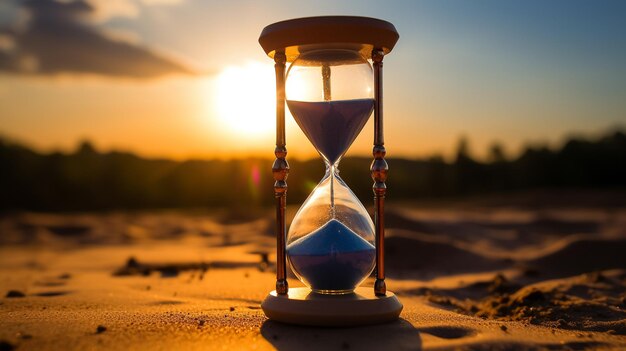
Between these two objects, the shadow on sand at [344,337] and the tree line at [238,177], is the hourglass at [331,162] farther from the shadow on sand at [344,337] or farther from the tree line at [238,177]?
the tree line at [238,177]

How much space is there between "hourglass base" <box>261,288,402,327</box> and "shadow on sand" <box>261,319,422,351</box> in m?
0.04

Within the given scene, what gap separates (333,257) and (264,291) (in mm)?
1589

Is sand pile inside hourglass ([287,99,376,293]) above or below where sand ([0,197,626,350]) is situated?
above

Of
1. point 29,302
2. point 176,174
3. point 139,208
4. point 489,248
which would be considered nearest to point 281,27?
point 29,302

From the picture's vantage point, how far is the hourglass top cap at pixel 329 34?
3.50 m

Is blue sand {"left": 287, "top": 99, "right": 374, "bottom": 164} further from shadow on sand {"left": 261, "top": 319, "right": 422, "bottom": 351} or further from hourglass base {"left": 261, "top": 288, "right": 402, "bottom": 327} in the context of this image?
shadow on sand {"left": 261, "top": 319, "right": 422, "bottom": 351}

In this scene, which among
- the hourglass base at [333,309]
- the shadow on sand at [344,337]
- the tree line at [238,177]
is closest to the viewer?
the shadow on sand at [344,337]

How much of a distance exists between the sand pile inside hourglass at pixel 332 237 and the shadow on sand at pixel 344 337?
353mm

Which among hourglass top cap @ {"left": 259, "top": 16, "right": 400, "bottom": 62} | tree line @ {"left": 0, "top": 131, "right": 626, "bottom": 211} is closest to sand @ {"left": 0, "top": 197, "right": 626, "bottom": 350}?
hourglass top cap @ {"left": 259, "top": 16, "right": 400, "bottom": 62}

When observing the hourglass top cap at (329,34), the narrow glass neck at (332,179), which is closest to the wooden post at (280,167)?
the hourglass top cap at (329,34)

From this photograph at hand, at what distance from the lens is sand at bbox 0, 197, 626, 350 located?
322 centimetres

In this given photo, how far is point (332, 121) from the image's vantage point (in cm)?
349

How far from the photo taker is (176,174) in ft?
75.4

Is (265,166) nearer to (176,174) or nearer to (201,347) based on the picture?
(176,174)
